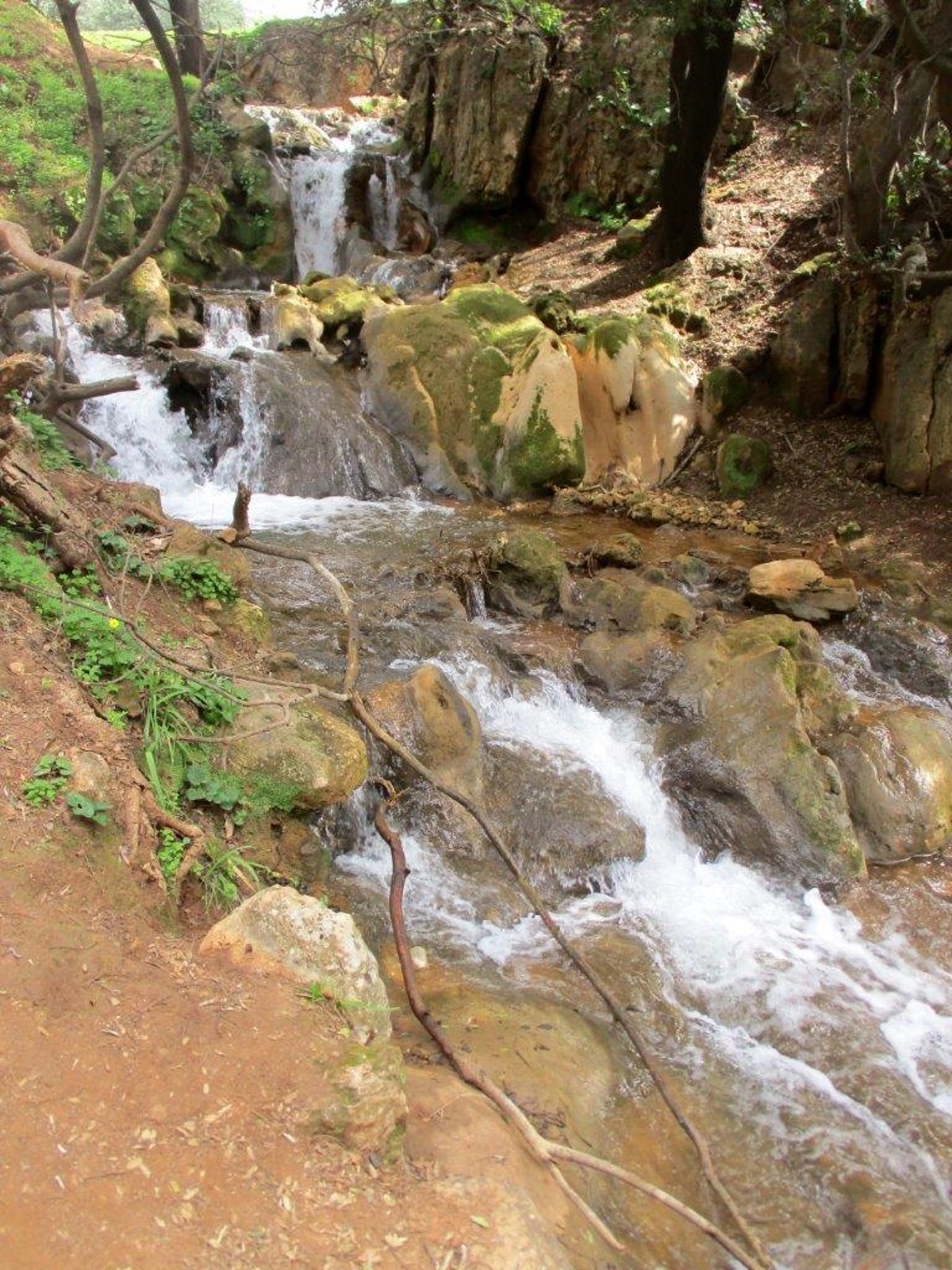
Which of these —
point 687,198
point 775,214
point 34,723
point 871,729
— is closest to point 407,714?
point 34,723

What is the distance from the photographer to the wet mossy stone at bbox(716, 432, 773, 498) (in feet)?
33.0

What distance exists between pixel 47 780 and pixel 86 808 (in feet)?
0.62

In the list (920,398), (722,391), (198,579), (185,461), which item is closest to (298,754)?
(198,579)

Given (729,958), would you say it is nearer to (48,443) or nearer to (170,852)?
(170,852)

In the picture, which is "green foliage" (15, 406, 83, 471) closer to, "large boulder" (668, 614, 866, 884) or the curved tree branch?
the curved tree branch

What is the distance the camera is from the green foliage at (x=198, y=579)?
200 inches

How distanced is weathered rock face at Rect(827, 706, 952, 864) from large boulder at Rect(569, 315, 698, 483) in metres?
5.47

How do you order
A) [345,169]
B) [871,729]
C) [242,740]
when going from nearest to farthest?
[242,740] → [871,729] → [345,169]

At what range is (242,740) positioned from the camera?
13.5 feet

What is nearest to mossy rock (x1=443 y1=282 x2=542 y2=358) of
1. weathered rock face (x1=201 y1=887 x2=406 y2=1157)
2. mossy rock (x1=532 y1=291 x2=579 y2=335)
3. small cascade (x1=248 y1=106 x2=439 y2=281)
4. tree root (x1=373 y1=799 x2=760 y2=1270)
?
mossy rock (x1=532 y1=291 x2=579 y2=335)

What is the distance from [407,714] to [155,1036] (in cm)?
279

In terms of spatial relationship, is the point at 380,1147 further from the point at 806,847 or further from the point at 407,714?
the point at 806,847

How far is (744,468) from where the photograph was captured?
10070mm

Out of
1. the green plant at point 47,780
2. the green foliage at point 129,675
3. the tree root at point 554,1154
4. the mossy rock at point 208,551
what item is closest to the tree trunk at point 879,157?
the mossy rock at point 208,551
